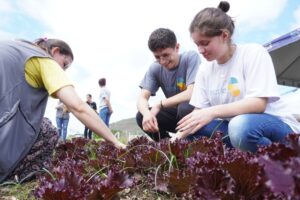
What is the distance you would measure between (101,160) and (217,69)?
1225 mm

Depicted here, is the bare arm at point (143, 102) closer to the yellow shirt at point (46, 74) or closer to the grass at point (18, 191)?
the yellow shirt at point (46, 74)

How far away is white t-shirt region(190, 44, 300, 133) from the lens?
2.92 m

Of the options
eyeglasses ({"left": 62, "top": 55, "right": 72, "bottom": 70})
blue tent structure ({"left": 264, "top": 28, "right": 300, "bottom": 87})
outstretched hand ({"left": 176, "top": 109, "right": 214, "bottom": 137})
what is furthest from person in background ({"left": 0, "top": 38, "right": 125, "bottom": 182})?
blue tent structure ({"left": 264, "top": 28, "right": 300, "bottom": 87})

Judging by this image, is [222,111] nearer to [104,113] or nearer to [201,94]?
[201,94]

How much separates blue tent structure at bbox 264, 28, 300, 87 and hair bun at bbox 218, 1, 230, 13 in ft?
16.8

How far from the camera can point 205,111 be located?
282cm

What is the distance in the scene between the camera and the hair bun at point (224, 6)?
11.1 feet

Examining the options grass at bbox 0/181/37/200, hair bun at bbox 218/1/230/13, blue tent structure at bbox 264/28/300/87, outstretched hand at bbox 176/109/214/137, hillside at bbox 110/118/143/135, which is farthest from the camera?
blue tent structure at bbox 264/28/300/87

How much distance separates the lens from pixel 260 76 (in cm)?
292

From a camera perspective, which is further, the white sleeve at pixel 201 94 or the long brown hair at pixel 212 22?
the white sleeve at pixel 201 94

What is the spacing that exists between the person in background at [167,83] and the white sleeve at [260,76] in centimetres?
129

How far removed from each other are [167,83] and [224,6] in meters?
1.56

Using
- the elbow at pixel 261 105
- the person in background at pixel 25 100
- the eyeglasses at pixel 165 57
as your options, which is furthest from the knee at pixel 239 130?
the eyeglasses at pixel 165 57

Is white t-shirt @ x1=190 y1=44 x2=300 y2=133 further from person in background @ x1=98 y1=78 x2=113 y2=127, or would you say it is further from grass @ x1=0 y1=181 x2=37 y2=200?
person in background @ x1=98 y1=78 x2=113 y2=127
